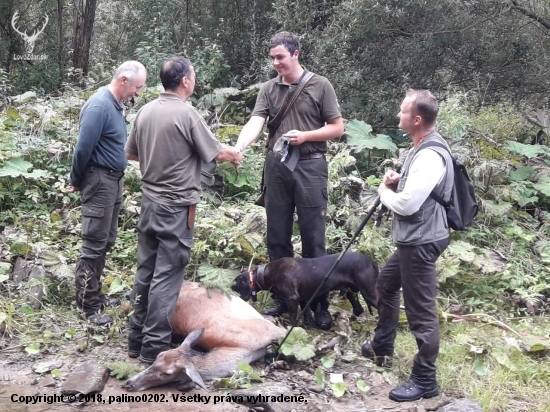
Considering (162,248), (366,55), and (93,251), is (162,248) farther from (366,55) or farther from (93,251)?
(366,55)

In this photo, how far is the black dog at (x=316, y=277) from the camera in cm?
507

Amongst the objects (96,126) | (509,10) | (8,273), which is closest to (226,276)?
(96,126)

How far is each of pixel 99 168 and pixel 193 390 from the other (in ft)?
6.69

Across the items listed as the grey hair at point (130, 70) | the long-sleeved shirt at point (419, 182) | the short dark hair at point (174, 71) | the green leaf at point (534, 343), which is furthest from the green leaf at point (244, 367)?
the grey hair at point (130, 70)

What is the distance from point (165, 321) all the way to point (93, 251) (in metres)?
1.14

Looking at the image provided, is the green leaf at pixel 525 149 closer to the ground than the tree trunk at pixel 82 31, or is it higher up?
closer to the ground

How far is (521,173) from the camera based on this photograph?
26.4ft

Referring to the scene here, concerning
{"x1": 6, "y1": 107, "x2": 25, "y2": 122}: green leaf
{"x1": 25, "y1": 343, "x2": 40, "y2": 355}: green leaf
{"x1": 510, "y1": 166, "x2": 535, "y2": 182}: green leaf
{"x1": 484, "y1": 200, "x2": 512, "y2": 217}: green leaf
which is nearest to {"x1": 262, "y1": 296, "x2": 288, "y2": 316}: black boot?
{"x1": 25, "y1": 343, "x2": 40, "y2": 355}: green leaf

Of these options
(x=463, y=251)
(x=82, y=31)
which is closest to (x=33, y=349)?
(x=463, y=251)

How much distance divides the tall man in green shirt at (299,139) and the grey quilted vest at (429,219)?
118 centimetres

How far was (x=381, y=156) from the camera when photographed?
27.7 feet

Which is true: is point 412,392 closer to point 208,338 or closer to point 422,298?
point 422,298

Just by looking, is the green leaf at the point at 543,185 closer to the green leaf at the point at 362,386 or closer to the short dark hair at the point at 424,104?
the short dark hair at the point at 424,104

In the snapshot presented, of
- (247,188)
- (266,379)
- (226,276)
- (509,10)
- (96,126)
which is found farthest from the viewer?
(509,10)
